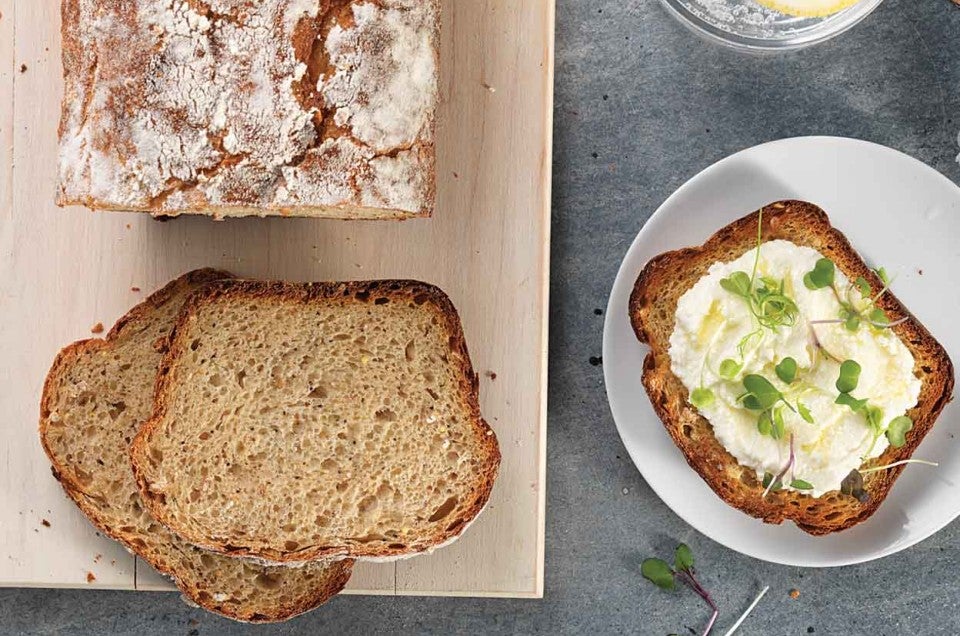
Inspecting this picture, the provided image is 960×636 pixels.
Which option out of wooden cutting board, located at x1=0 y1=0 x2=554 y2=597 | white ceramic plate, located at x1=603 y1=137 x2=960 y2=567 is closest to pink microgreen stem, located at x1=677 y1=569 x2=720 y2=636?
white ceramic plate, located at x1=603 y1=137 x2=960 y2=567

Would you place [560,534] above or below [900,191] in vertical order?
below

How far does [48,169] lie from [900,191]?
77.9 inches

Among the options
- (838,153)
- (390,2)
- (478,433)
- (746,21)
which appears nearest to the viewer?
(390,2)

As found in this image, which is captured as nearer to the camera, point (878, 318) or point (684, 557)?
point (878, 318)

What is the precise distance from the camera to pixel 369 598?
2.61 metres

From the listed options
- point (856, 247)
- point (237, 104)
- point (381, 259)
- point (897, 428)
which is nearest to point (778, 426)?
point (897, 428)

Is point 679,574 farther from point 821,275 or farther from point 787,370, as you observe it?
point 821,275

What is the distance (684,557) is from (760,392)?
0.63 meters

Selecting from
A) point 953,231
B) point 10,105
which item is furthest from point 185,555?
point 953,231

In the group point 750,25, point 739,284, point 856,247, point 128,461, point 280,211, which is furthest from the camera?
point 750,25

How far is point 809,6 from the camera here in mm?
2330

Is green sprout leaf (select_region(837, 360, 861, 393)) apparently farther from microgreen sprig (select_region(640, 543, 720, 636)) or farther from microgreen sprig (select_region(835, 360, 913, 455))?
microgreen sprig (select_region(640, 543, 720, 636))

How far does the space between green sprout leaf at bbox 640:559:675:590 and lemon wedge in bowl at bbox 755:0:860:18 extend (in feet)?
4.53

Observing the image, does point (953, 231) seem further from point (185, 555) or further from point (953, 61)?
point (185, 555)
